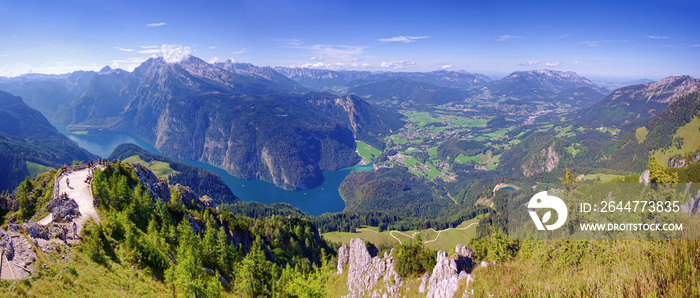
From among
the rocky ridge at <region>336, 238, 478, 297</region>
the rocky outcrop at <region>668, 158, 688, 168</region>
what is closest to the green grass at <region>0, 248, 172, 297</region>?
the rocky ridge at <region>336, 238, 478, 297</region>

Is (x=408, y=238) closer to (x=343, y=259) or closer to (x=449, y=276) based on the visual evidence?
(x=343, y=259)

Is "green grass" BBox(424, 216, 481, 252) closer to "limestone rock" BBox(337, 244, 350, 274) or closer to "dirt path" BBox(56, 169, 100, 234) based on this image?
"limestone rock" BBox(337, 244, 350, 274)

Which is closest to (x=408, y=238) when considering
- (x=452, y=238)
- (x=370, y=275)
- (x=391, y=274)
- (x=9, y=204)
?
(x=452, y=238)

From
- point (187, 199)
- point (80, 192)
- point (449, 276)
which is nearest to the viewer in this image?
point (449, 276)

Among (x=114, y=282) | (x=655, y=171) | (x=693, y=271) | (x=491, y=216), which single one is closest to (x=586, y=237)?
(x=655, y=171)

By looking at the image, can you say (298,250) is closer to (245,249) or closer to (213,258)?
(245,249)

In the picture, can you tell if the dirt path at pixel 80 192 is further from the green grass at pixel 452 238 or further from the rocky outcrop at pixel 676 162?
the rocky outcrop at pixel 676 162
